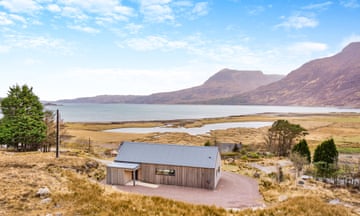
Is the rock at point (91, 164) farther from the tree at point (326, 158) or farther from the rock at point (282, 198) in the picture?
the tree at point (326, 158)

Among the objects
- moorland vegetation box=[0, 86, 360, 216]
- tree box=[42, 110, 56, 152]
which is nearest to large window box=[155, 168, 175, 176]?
moorland vegetation box=[0, 86, 360, 216]

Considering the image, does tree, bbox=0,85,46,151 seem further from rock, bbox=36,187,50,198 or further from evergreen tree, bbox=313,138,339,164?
evergreen tree, bbox=313,138,339,164

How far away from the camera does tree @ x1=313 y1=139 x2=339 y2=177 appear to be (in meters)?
31.8

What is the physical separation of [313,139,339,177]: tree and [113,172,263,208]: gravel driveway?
8.93 m

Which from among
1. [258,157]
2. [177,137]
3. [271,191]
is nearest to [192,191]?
[271,191]

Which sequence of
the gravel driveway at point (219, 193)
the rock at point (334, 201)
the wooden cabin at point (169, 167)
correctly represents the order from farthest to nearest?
the wooden cabin at point (169, 167)
the gravel driveway at point (219, 193)
the rock at point (334, 201)

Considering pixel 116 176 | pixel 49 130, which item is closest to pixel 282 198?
pixel 116 176

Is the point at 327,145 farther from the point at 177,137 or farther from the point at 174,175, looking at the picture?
the point at 177,137

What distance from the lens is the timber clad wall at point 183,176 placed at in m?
26.6

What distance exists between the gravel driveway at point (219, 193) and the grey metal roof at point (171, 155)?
8.30ft

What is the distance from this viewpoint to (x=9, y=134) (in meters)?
37.4

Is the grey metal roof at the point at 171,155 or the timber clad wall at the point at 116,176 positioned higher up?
the grey metal roof at the point at 171,155

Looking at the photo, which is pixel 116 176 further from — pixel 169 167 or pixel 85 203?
pixel 85 203

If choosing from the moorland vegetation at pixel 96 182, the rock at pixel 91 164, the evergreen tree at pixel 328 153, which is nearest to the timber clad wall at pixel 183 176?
the moorland vegetation at pixel 96 182
